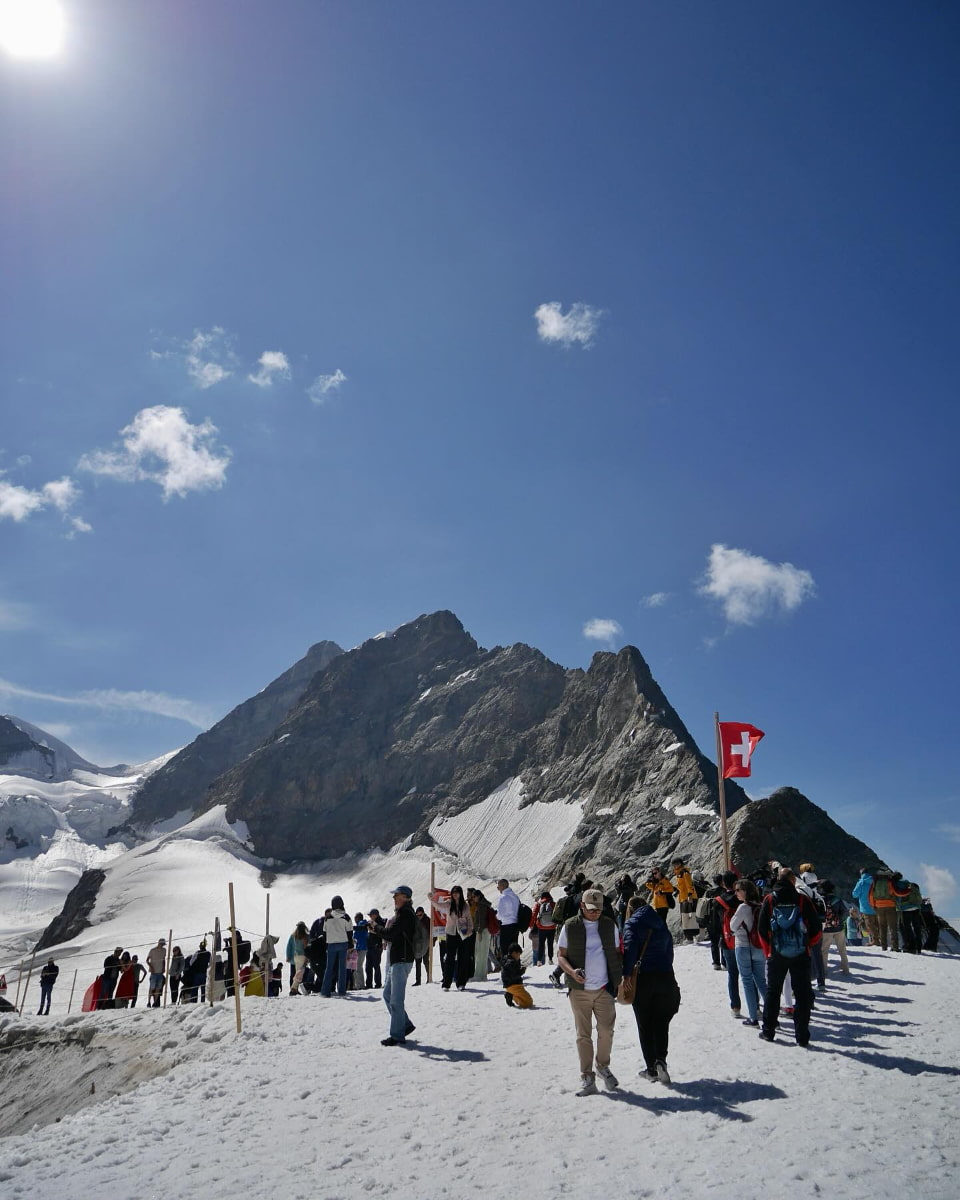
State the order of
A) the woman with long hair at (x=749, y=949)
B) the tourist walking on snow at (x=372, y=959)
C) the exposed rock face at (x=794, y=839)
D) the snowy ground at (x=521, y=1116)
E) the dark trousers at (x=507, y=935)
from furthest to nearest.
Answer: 1. the exposed rock face at (x=794, y=839)
2. the tourist walking on snow at (x=372, y=959)
3. the dark trousers at (x=507, y=935)
4. the woman with long hair at (x=749, y=949)
5. the snowy ground at (x=521, y=1116)

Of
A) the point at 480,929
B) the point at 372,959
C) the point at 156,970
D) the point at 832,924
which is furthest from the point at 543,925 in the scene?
the point at 156,970

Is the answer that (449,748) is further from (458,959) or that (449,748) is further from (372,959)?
(458,959)

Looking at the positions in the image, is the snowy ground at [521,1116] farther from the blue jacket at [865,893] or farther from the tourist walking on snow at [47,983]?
the tourist walking on snow at [47,983]

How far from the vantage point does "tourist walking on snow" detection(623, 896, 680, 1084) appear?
831cm

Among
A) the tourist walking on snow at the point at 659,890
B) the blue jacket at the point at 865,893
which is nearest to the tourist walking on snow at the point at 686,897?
the tourist walking on snow at the point at 659,890

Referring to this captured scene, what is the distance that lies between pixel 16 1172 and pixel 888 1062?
8892 mm

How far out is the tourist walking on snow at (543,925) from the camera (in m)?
17.8

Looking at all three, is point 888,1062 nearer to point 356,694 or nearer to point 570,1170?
point 570,1170

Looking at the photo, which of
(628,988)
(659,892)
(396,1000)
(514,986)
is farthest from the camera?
(659,892)

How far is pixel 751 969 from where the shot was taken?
10719 mm

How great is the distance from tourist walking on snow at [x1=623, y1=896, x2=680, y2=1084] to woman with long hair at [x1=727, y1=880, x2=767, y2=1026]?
2469mm

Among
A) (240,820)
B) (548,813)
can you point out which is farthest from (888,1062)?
(240,820)

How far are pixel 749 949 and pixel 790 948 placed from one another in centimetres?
124

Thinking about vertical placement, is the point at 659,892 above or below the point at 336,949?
above
